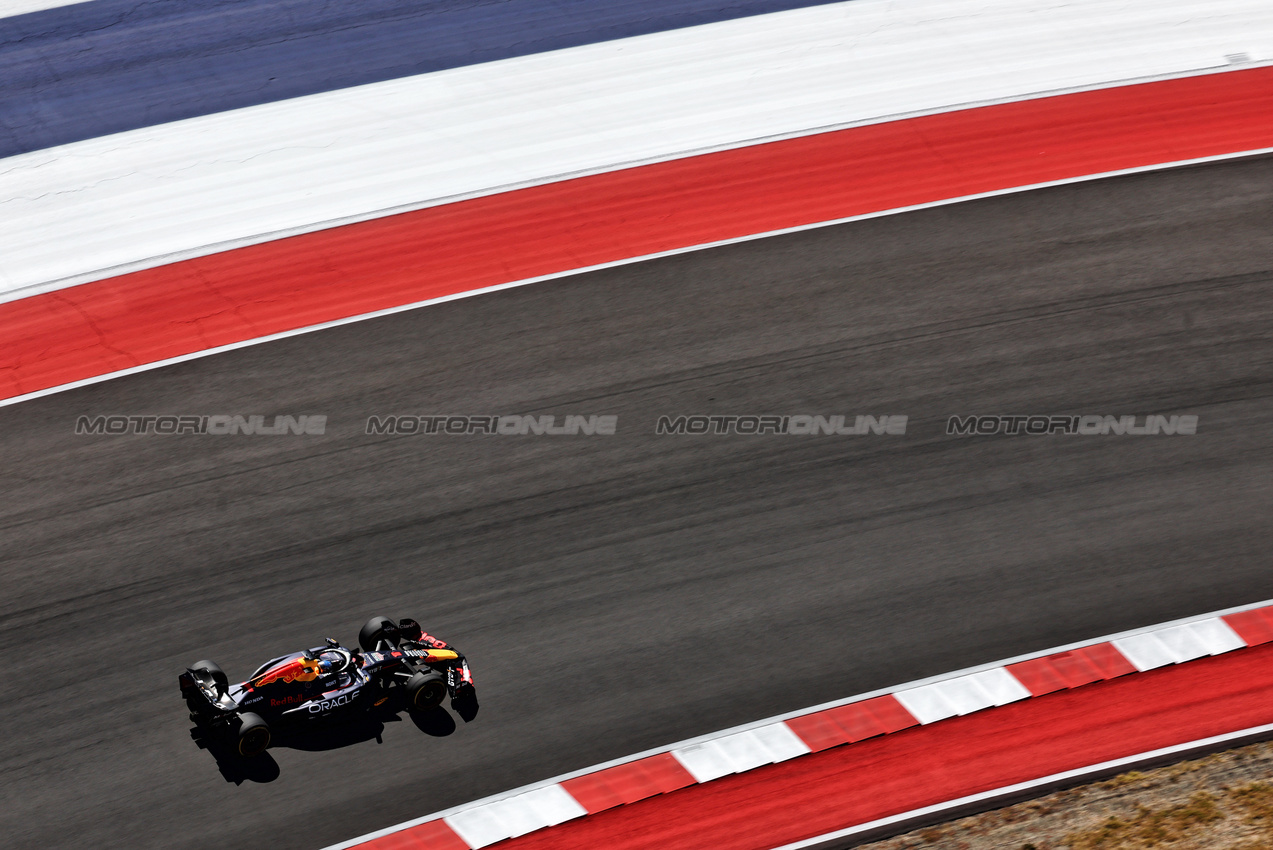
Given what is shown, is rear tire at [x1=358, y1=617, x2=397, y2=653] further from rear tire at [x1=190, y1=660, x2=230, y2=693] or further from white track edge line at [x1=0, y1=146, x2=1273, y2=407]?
white track edge line at [x1=0, y1=146, x2=1273, y2=407]

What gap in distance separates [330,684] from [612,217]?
9.24 meters

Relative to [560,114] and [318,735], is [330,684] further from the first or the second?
[560,114]

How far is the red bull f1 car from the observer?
12.0m

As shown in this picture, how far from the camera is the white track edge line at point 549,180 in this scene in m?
17.4

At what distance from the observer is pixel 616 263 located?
17.5 metres

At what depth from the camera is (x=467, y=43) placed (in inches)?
867

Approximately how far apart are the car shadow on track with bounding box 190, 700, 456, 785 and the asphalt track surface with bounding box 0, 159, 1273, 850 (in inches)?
3.3

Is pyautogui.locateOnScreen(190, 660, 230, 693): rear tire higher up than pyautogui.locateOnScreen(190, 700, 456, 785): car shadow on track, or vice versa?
pyautogui.locateOnScreen(190, 660, 230, 693): rear tire

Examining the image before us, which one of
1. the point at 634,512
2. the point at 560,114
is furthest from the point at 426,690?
the point at 560,114

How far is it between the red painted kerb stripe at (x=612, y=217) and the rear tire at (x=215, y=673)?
5.66 meters

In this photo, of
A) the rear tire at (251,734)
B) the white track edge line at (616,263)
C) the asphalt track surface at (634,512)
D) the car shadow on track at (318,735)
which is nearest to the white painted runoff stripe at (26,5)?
the white track edge line at (616,263)

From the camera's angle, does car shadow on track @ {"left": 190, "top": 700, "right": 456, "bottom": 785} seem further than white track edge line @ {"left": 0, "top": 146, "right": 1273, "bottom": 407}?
No

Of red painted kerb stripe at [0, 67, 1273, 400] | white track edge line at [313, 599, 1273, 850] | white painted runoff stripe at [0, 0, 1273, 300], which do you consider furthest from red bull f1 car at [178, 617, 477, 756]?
white painted runoff stripe at [0, 0, 1273, 300]

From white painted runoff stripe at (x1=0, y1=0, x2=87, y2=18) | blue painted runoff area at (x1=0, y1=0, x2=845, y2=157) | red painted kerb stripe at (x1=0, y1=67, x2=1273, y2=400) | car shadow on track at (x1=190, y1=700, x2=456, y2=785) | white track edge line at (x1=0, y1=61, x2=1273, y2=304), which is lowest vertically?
car shadow on track at (x1=190, y1=700, x2=456, y2=785)
